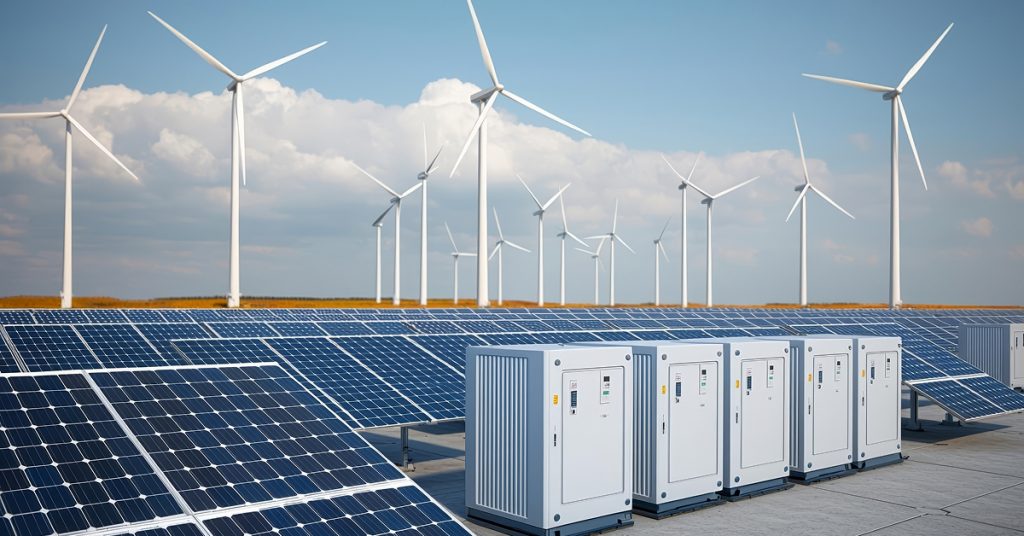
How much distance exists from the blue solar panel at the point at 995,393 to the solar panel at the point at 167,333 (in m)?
24.1

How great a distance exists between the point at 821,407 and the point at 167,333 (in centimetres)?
1958

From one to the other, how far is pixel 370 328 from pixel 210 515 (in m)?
21.2

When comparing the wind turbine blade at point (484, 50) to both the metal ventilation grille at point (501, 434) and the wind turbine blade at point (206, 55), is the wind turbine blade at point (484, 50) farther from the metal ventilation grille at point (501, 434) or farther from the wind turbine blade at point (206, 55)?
the metal ventilation grille at point (501, 434)

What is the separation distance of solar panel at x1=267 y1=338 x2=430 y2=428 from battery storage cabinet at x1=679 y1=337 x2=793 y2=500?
646cm

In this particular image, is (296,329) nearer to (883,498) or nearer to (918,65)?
(883,498)

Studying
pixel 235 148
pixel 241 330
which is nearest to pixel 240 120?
pixel 235 148

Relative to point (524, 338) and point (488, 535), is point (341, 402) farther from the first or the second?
point (524, 338)

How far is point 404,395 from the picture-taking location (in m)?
19.1

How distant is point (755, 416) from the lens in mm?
17094

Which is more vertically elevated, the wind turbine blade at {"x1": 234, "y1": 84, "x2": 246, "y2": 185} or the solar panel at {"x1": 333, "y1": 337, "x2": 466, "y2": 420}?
the wind turbine blade at {"x1": 234, "y1": 84, "x2": 246, "y2": 185}

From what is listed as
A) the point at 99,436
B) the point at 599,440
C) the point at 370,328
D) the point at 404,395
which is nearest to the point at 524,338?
the point at 370,328

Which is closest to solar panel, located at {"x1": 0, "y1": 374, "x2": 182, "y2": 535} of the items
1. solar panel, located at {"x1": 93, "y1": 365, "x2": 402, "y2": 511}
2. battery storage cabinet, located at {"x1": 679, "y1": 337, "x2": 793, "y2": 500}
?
solar panel, located at {"x1": 93, "y1": 365, "x2": 402, "y2": 511}

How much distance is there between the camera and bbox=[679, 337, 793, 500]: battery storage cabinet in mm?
16641

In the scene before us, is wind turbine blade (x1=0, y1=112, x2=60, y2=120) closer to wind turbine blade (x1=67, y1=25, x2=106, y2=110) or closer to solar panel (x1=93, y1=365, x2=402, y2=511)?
wind turbine blade (x1=67, y1=25, x2=106, y2=110)
